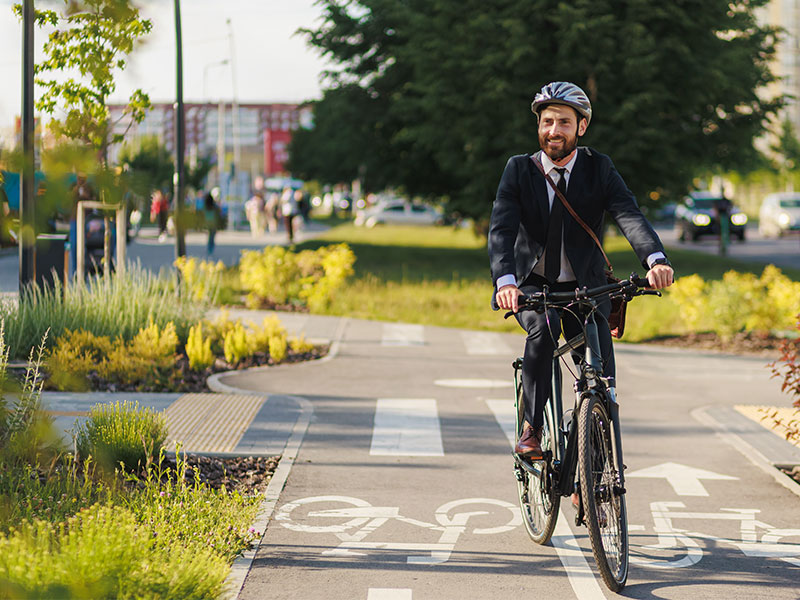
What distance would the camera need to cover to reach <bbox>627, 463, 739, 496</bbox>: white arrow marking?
268 inches

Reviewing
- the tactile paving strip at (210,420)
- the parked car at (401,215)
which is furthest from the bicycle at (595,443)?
the parked car at (401,215)

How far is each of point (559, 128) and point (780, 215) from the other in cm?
5022

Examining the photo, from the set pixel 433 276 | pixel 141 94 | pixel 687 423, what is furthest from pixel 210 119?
pixel 433 276

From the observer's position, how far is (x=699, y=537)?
18.7ft

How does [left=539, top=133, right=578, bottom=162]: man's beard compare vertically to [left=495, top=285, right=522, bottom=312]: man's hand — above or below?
above

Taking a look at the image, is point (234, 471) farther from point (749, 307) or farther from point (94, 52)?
point (749, 307)

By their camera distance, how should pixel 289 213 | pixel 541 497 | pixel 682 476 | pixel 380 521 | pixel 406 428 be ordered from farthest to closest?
pixel 289 213
pixel 406 428
pixel 682 476
pixel 380 521
pixel 541 497

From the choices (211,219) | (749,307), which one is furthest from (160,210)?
(749,307)

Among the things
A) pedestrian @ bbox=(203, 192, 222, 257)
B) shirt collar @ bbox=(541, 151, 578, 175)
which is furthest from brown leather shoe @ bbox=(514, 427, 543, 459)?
pedestrian @ bbox=(203, 192, 222, 257)

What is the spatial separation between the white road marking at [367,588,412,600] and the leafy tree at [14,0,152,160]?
9.14 feet

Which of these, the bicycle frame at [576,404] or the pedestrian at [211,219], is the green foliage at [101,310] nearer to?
the bicycle frame at [576,404]

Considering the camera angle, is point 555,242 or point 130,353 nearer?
point 555,242

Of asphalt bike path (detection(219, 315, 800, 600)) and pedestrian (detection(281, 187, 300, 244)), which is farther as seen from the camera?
pedestrian (detection(281, 187, 300, 244))

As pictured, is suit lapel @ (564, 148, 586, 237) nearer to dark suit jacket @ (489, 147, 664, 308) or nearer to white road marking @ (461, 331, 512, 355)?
dark suit jacket @ (489, 147, 664, 308)
